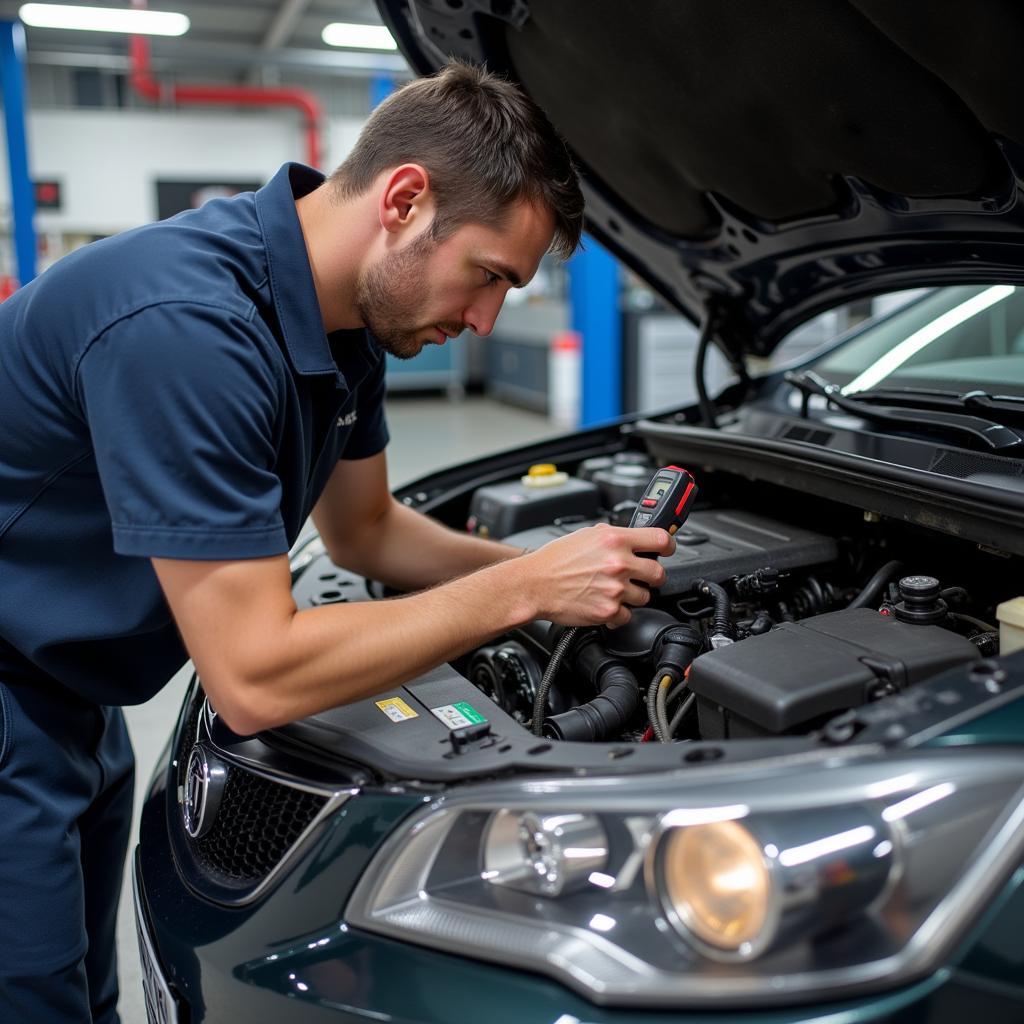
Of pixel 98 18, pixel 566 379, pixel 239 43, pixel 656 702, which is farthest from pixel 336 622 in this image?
pixel 239 43

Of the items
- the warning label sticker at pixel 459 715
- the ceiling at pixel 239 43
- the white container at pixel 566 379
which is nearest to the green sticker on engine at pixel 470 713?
the warning label sticker at pixel 459 715

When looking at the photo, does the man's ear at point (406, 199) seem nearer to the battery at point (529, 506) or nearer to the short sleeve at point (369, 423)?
the short sleeve at point (369, 423)

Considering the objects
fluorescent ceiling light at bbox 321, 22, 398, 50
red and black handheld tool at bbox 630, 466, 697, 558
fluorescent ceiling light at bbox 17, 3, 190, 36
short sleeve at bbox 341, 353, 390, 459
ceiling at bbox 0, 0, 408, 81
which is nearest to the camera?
red and black handheld tool at bbox 630, 466, 697, 558

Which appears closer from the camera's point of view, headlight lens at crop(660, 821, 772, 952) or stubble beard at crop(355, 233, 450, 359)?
headlight lens at crop(660, 821, 772, 952)

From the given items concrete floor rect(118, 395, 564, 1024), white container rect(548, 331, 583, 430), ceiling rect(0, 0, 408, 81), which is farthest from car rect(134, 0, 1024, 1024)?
ceiling rect(0, 0, 408, 81)

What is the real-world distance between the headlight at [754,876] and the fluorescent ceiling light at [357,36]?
9075 millimetres

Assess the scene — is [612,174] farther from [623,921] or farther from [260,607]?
[623,921]

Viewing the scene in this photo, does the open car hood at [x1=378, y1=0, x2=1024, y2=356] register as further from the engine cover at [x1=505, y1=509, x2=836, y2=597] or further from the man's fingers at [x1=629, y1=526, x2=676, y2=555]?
the man's fingers at [x1=629, y1=526, x2=676, y2=555]

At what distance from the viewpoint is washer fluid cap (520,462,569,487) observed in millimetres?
1730

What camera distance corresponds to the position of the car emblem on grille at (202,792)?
1093 mm

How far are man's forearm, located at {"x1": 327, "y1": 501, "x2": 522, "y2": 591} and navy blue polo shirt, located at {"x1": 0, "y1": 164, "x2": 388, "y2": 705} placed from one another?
27 cm

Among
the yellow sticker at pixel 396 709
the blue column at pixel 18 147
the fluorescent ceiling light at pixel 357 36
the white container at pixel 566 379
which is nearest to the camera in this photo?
the yellow sticker at pixel 396 709

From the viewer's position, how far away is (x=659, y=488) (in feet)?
4.22

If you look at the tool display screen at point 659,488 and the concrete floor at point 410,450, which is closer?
the tool display screen at point 659,488
